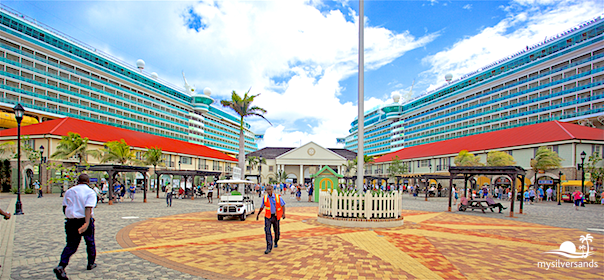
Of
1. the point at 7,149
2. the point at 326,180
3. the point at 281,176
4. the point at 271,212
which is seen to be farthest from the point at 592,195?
the point at 281,176

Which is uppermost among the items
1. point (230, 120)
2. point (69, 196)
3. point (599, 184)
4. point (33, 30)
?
point (33, 30)

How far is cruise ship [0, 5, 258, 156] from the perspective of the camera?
155 feet

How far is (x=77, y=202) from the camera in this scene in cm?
576

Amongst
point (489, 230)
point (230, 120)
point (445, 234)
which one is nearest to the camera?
point (445, 234)

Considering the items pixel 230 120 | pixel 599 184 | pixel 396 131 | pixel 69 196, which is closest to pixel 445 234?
pixel 69 196

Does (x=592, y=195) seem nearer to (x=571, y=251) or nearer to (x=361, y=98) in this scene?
(x=571, y=251)

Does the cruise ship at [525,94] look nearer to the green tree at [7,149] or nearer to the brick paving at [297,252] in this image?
the brick paving at [297,252]

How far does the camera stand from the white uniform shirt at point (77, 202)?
18.7 ft

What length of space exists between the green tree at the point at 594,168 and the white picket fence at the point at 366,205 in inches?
1150

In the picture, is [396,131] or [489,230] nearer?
[489,230]

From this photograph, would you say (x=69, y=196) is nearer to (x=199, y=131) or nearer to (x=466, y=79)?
(x=466, y=79)

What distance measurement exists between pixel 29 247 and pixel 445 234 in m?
11.8

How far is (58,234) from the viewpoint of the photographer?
9938 millimetres

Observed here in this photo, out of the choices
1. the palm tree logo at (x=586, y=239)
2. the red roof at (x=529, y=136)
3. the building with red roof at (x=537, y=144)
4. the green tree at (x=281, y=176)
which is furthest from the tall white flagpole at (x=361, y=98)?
the green tree at (x=281, y=176)
